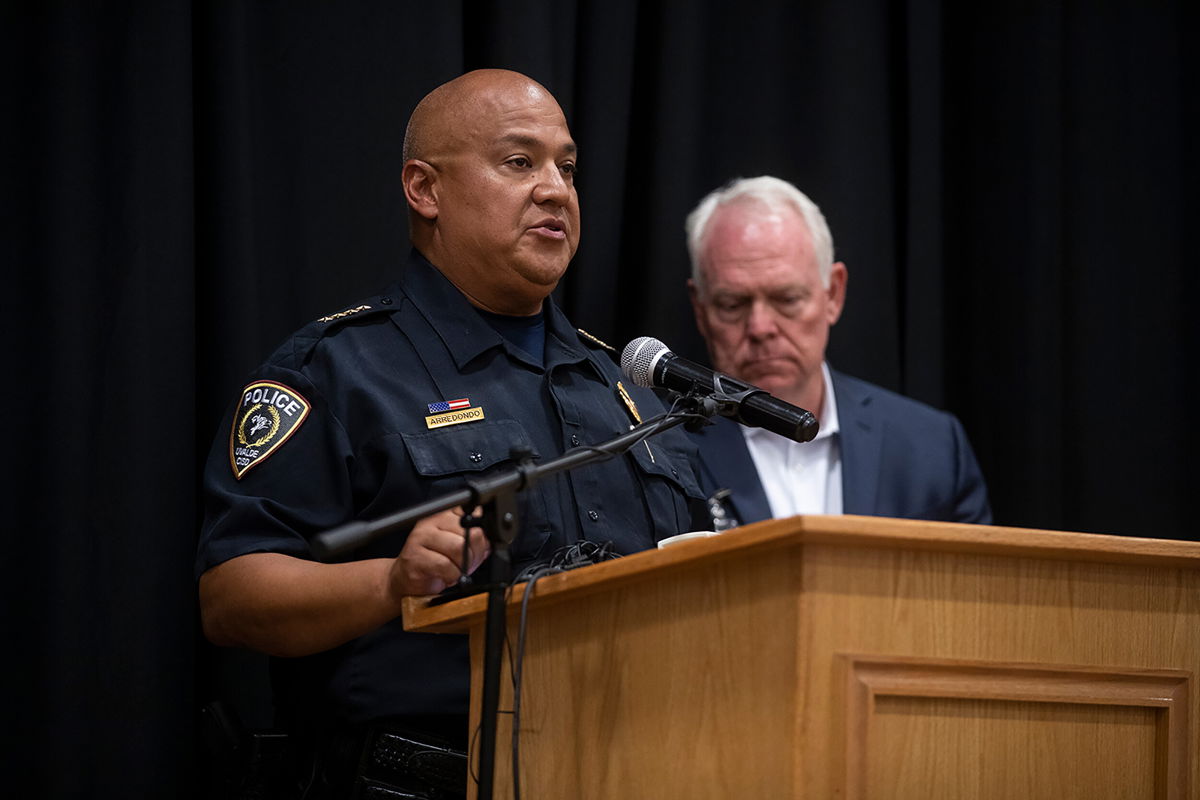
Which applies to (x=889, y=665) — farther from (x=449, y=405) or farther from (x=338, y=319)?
(x=338, y=319)

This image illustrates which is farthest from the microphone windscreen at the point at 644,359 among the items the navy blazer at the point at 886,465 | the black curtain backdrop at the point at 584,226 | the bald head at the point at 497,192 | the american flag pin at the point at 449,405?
the navy blazer at the point at 886,465

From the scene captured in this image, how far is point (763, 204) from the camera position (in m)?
3.25

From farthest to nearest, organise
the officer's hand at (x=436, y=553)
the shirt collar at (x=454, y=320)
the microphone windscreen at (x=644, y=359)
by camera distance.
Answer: the shirt collar at (x=454, y=320) → the microphone windscreen at (x=644, y=359) → the officer's hand at (x=436, y=553)

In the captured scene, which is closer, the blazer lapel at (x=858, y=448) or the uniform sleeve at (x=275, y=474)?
the uniform sleeve at (x=275, y=474)

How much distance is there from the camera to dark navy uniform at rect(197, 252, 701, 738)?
77.5 inches

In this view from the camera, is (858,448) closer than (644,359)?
No

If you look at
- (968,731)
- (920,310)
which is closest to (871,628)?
(968,731)

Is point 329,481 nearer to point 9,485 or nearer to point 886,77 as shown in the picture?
point 9,485

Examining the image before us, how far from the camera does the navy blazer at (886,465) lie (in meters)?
3.07

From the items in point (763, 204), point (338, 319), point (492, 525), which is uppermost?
point (763, 204)

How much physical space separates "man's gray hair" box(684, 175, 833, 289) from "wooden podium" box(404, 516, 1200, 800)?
1762 millimetres

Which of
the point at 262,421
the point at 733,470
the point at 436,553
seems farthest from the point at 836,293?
the point at 436,553

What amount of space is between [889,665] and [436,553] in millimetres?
573

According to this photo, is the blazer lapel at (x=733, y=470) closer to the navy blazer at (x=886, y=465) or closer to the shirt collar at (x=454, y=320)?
the navy blazer at (x=886, y=465)
